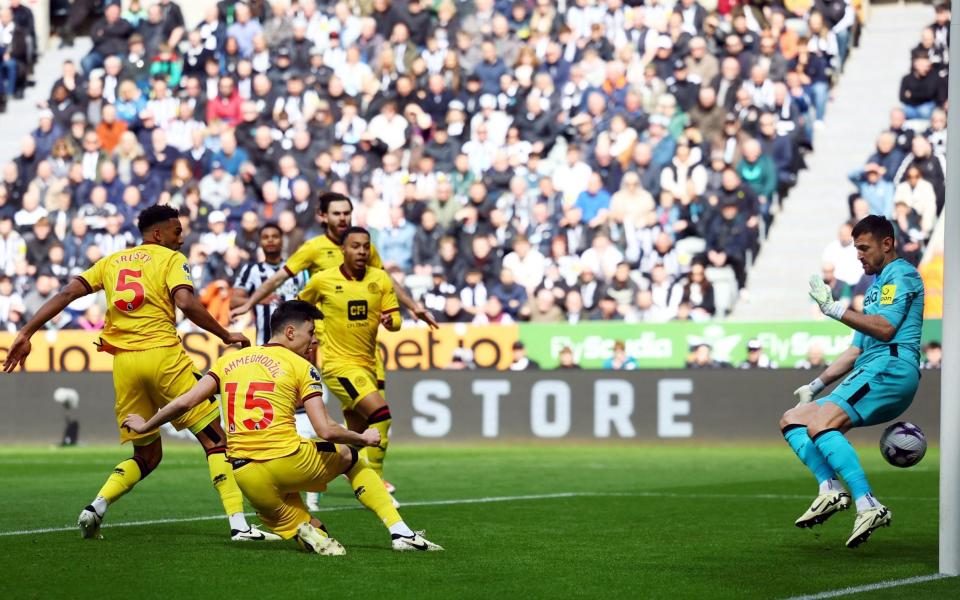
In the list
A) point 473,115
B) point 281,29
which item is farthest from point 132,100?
point 473,115

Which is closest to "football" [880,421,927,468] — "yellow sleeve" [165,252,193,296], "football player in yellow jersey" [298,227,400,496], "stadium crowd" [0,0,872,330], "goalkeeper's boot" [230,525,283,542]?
"goalkeeper's boot" [230,525,283,542]

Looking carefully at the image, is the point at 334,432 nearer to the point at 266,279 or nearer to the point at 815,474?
the point at 815,474

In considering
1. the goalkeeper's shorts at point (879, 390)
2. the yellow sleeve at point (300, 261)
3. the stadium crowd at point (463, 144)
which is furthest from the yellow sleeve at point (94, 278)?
the stadium crowd at point (463, 144)

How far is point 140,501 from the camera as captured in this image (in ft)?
44.9

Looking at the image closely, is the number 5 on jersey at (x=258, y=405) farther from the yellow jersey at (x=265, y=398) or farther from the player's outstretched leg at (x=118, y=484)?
the player's outstretched leg at (x=118, y=484)

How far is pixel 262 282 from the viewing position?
15.1 metres

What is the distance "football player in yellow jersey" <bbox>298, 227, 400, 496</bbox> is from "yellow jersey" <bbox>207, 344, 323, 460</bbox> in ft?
10.3

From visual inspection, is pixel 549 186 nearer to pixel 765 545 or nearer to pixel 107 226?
pixel 107 226

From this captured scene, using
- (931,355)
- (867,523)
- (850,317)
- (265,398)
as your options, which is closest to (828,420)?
(867,523)

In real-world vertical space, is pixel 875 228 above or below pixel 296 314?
above

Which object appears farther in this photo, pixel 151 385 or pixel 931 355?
pixel 931 355

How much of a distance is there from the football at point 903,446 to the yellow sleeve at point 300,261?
18.1ft

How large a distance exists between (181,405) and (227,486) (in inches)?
54.2

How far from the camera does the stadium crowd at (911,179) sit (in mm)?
21672
